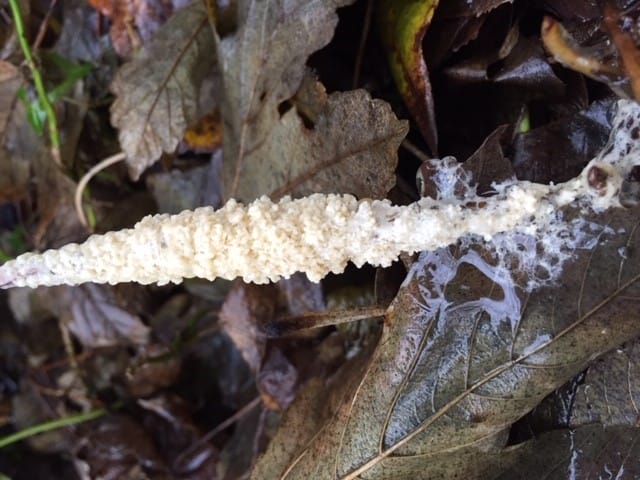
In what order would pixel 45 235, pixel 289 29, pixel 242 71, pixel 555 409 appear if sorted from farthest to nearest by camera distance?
1. pixel 45 235
2. pixel 242 71
3. pixel 289 29
4. pixel 555 409

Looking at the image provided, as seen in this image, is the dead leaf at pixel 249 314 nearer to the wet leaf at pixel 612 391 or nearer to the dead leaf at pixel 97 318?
the dead leaf at pixel 97 318

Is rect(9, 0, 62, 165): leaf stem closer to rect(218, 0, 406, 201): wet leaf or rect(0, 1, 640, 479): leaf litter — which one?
rect(0, 1, 640, 479): leaf litter

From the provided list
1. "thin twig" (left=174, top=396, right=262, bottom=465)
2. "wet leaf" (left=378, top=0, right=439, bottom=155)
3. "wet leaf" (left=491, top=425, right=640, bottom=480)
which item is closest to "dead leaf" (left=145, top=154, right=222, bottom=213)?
"thin twig" (left=174, top=396, right=262, bottom=465)

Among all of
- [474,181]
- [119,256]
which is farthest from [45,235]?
[474,181]

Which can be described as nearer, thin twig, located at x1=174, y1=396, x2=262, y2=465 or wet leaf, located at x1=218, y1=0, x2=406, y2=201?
wet leaf, located at x1=218, y1=0, x2=406, y2=201

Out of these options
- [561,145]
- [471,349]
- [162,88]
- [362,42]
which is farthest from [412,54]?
[162,88]

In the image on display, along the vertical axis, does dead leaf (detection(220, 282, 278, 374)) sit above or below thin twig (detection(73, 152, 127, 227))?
below

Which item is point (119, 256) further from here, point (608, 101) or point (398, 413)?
point (608, 101)
